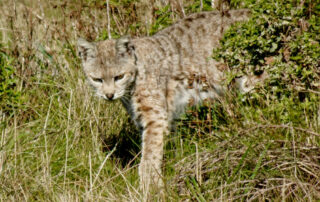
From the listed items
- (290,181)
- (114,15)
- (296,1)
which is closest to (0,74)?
(114,15)

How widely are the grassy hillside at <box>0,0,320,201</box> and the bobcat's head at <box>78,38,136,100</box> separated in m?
0.31

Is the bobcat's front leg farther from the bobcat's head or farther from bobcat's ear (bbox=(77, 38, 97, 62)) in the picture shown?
bobcat's ear (bbox=(77, 38, 97, 62))

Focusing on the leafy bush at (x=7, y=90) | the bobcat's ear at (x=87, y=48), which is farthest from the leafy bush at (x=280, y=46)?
the leafy bush at (x=7, y=90)

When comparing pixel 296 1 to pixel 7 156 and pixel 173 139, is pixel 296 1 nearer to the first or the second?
pixel 173 139

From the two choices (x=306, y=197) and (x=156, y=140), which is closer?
(x=306, y=197)

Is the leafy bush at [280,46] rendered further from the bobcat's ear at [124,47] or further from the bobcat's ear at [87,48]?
the bobcat's ear at [87,48]

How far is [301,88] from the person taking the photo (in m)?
4.47

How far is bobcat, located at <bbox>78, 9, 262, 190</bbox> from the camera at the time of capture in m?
4.85

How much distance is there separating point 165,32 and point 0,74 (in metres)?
1.97

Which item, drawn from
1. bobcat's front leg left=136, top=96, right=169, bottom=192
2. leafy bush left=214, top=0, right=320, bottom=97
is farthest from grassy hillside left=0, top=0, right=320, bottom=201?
bobcat's front leg left=136, top=96, right=169, bottom=192

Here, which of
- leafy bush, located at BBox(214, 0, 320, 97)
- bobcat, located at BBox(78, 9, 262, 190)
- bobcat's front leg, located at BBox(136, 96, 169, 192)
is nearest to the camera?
leafy bush, located at BBox(214, 0, 320, 97)

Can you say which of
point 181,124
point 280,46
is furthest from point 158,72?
point 280,46

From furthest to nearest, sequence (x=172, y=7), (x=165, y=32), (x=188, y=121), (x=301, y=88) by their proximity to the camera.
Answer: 1. (x=172, y=7)
2. (x=165, y=32)
3. (x=188, y=121)
4. (x=301, y=88)

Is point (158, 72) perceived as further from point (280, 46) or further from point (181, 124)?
point (280, 46)
